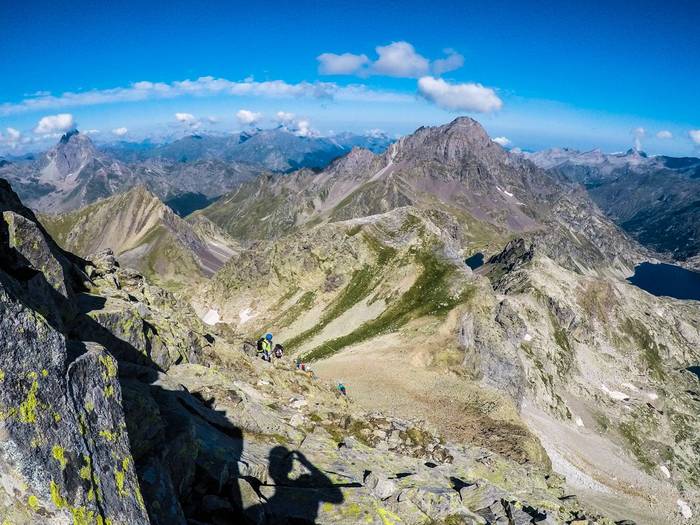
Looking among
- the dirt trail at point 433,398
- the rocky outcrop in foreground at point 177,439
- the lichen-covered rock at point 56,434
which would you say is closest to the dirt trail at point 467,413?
the dirt trail at point 433,398

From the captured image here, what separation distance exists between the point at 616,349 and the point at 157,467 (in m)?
205

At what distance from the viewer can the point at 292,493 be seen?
59.7 feet

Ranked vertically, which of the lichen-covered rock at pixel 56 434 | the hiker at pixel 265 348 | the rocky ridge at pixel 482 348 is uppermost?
the lichen-covered rock at pixel 56 434

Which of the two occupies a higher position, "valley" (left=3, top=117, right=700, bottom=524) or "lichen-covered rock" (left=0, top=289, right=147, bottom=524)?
"lichen-covered rock" (left=0, top=289, right=147, bottom=524)

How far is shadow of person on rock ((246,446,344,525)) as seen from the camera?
1630 centimetres

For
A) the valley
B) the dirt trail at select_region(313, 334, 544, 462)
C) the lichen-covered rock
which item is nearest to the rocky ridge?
the dirt trail at select_region(313, 334, 544, 462)

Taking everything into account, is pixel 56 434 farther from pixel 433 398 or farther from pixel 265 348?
pixel 433 398

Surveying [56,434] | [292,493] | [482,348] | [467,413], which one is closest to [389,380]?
[467,413]

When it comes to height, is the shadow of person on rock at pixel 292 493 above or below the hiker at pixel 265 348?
above

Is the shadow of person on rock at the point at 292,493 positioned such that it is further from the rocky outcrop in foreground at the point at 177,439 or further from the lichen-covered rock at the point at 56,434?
the lichen-covered rock at the point at 56,434

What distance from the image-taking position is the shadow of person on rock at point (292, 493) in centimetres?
1630

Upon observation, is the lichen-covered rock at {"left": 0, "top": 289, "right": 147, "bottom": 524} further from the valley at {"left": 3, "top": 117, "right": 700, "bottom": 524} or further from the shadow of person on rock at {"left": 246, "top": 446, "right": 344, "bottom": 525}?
the shadow of person on rock at {"left": 246, "top": 446, "right": 344, "bottom": 525}

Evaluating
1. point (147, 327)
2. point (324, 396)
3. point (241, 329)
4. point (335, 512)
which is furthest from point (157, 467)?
point (241, 329)

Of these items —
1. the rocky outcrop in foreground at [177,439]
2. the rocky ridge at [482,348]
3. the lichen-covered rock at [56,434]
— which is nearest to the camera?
the lichen-covered rock at [56,434]
